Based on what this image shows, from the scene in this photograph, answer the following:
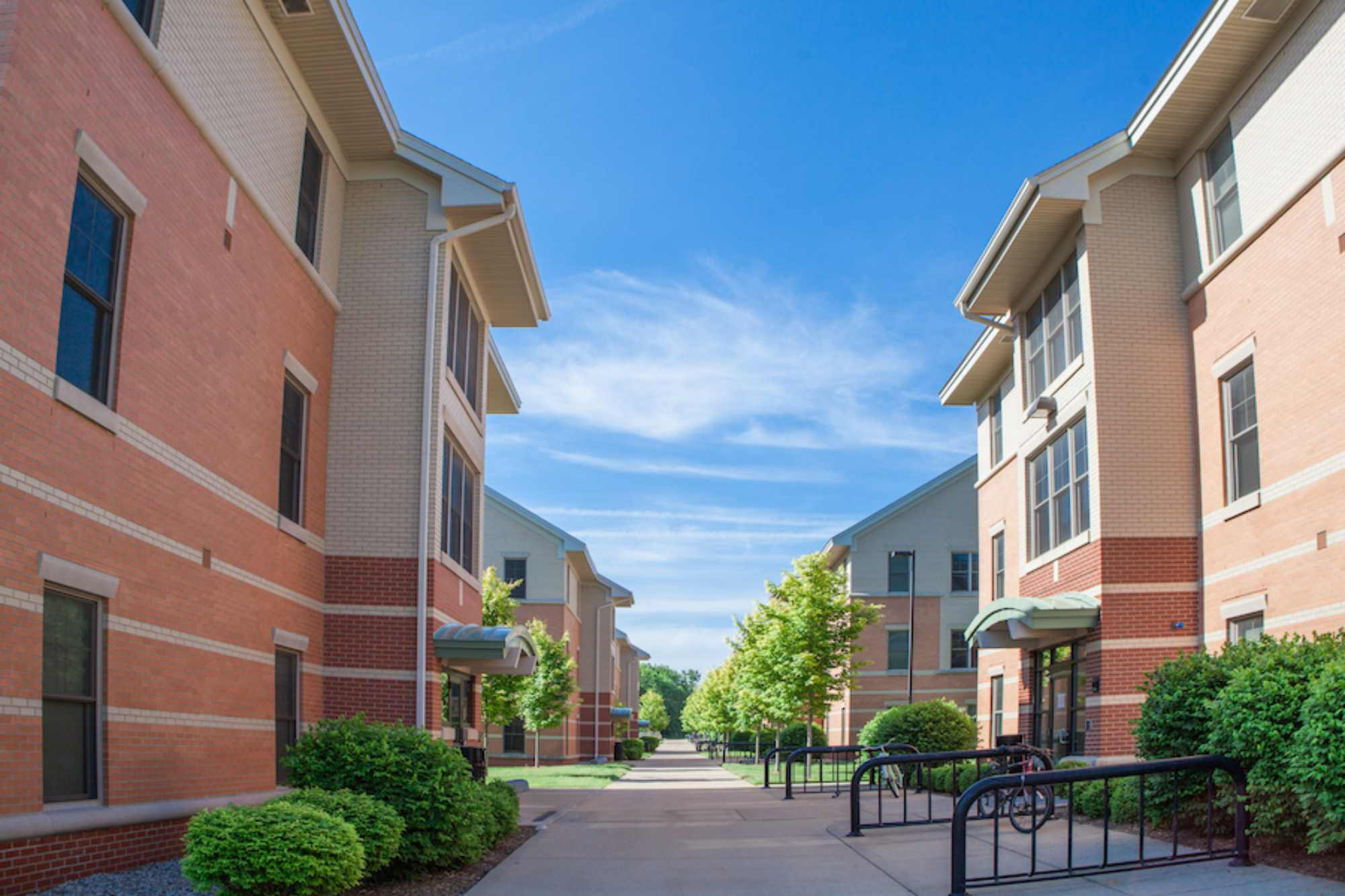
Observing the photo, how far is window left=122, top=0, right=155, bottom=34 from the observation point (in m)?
11.2

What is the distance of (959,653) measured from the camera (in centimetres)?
4300

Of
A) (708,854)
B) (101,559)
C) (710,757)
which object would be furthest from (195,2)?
(710,757)

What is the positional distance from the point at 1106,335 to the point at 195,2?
42.4 feet

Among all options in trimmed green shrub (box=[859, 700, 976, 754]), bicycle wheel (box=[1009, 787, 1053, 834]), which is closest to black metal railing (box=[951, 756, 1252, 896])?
bicycle wheel (box=[1009, 787, 1053, 834])

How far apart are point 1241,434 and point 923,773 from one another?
10.1 meters

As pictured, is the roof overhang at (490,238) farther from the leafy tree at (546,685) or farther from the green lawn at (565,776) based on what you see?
the leafy tree at (546,685)

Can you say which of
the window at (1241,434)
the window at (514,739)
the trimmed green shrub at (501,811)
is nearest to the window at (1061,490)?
the window at (1241,434)

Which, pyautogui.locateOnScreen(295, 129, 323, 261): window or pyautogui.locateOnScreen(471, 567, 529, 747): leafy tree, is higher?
pyautogui.locateOnScreen(295, 129, 323, 261): window

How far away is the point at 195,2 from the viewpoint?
1246 centimetres

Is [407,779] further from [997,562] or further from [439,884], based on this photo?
[997,562]

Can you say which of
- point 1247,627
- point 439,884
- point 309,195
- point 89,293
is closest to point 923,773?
point 1247,627

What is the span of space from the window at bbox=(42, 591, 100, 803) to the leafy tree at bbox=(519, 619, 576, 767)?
30.2m

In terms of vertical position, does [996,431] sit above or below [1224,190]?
below

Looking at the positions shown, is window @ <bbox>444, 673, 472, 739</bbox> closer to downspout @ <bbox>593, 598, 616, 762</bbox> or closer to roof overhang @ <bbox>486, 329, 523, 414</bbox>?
roof overhang @ <bbox>486, 329, 523, 414</bbox>
